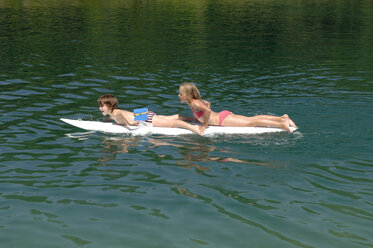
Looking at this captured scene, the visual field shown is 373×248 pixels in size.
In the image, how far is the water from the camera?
309 inches

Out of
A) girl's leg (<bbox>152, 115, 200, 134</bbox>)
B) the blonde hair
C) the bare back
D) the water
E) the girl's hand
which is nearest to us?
the water

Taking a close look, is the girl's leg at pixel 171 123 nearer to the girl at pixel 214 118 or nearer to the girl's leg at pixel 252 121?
the girl at pixel 214 118

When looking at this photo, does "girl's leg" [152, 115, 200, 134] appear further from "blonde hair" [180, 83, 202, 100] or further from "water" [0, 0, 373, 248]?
"blonde hair" [180, 83, 202, 100]

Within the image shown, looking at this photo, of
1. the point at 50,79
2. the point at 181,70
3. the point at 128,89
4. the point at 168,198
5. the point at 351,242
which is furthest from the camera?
the point at 181,70

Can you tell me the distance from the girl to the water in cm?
47

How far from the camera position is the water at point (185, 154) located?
7855 mm

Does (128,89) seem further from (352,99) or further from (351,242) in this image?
(351,242)

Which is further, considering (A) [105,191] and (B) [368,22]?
(B) [368,22]

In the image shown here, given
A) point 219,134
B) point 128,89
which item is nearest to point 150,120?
point 219,134

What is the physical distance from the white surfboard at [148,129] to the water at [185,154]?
305 mm

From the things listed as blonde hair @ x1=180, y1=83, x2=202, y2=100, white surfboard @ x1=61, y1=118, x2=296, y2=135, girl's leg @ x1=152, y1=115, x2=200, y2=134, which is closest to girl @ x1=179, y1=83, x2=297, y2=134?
blonde hair @ x1=180, y1=83, x2=202, y2=100

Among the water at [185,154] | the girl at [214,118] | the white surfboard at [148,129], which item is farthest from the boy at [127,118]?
the water at [185,154]

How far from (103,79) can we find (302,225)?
14.4 m

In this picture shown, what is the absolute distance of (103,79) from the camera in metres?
20.6
